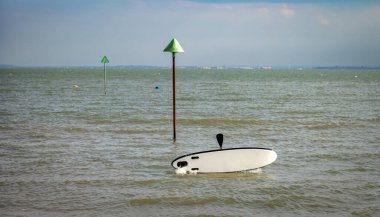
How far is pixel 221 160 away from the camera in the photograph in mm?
14422

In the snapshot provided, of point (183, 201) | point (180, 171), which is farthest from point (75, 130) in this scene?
point (183, 201)

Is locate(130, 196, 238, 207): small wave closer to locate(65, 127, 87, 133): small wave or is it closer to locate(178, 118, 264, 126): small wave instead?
locate(65, 127, 87, 133): small wave

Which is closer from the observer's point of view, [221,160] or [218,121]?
[221,160]

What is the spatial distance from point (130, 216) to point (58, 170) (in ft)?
17.0

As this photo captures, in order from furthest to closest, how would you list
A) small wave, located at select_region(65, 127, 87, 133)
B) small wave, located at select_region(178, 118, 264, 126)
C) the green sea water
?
1. small wave, located at select_region(178, 118, 264, 126)
2. small wave, located at select_region(65, 127, 87, 133)
3. the green sea water

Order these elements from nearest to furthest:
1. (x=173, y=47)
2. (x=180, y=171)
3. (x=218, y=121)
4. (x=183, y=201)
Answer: (x=183, y=201), (x=180, y=171), (x=173, y=47), (x=218, y=121)

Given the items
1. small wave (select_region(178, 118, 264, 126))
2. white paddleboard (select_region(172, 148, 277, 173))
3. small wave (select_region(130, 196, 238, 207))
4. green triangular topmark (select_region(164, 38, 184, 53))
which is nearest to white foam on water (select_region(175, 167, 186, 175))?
white paddleboard (select_region(172, 148, 277, 173))

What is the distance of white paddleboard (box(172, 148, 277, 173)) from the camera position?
14375mm

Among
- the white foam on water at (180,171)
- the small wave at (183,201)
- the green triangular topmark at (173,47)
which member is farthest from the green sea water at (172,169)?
the green triangular topmark at (173,47)

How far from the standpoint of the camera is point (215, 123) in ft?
89.2

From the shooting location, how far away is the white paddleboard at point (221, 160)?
14375 mm

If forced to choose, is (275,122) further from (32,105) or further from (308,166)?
(32,105)

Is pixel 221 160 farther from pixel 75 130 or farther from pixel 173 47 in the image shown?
pixel 75 130

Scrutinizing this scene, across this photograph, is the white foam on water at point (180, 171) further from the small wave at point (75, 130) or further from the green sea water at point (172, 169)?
the small wave at point (75, 130)
